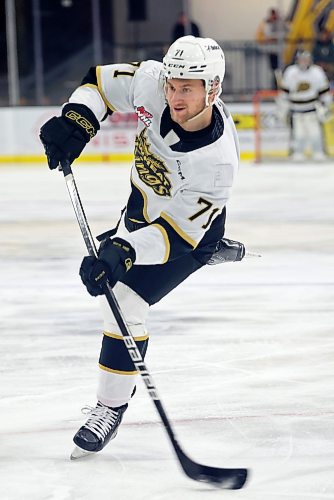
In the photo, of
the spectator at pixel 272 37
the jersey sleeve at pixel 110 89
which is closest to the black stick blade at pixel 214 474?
the jersey sleeve at pixel 110 89

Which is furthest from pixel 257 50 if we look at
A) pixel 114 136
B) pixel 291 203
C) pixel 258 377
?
pixel 258 377

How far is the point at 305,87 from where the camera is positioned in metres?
12.5

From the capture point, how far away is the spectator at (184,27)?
40.1 ft

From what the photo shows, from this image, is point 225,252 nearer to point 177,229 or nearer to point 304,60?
point 177,229

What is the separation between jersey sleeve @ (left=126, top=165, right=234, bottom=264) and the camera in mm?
2514

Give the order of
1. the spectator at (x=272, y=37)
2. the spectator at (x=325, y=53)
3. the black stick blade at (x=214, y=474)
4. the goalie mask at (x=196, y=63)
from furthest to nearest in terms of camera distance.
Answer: the spectator at (x=325, y=53) < the spectator at (x=272, y=37) < the goalie mask at (x=196, y=63) < the black stick blade at (x=214, y=474)

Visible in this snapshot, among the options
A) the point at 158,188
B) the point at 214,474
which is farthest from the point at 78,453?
the point at 158,188

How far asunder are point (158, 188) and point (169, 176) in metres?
0.06

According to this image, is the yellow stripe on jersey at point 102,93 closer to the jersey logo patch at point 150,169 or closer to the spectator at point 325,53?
the jersey logo patch at point 150,169

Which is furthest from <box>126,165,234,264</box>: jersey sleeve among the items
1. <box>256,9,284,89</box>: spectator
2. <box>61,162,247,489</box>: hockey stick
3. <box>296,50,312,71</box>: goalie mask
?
<box>256,9,284,89</box>: spectator

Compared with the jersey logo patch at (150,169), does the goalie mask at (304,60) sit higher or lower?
lower

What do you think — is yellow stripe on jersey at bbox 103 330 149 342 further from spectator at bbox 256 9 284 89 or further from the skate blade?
spectator at bbox 256 9 284 89

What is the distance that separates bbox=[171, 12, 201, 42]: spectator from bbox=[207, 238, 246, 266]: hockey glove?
9.54 m

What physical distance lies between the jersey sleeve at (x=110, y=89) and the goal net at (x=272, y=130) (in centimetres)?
941
